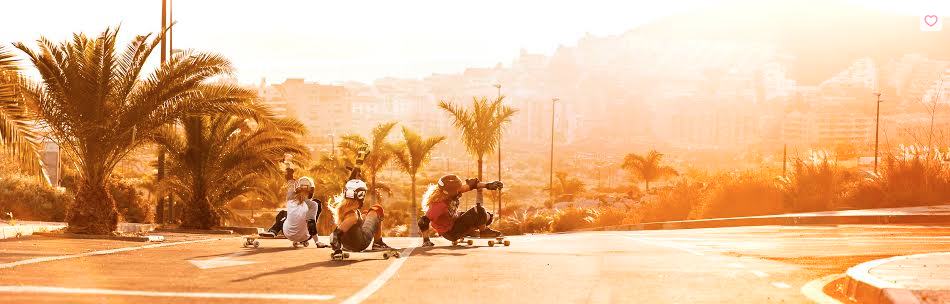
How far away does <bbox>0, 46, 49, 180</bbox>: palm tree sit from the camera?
1912cm

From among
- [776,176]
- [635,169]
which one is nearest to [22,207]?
[776,176]

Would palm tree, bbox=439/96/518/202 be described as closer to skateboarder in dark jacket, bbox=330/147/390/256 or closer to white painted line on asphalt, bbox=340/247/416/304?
skateboarder in dark jacket, bbox=330/147/390/256

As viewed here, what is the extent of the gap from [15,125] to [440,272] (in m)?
10.9

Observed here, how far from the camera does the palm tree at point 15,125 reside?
62.7ft

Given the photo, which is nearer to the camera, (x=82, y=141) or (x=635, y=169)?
(x=82, y=141)

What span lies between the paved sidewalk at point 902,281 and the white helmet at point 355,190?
19.2ft

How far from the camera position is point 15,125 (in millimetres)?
19359

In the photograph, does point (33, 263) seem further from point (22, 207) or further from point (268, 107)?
point (22, 207)

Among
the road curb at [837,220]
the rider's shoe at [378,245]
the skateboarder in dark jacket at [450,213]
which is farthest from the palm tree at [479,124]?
the rider's shoe at [378,245]

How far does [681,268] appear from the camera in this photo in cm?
1223

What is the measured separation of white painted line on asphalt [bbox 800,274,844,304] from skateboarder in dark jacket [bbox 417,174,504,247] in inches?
247

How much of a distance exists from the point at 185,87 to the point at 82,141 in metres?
2.53

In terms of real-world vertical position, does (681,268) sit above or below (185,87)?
below

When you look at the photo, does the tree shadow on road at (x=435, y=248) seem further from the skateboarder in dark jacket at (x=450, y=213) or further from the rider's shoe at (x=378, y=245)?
the rider's shoe at (x=378, y=245)
